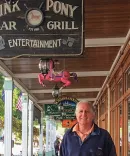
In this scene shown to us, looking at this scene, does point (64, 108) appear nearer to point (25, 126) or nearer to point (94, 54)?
point (25, 126)

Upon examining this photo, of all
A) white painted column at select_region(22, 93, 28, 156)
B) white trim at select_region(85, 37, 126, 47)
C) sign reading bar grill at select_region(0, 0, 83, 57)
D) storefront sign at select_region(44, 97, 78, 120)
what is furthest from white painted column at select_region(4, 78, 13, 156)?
sign reading bar grill at select_region(0, 0, 83, 57)

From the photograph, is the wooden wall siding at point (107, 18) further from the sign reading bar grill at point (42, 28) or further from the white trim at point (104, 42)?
the sign reading bar grill at point (42, 28)

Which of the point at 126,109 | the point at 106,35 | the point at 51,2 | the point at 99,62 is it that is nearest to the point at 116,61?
the point at 99,62

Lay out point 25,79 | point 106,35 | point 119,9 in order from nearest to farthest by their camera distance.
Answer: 1. point 119,9
2. point 106,35
3. point 25,79

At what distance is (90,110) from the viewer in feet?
10.9

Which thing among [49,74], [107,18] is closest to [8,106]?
[49,74]

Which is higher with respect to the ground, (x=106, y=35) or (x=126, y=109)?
(x=106, y=35)

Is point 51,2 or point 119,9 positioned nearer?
point 51,2

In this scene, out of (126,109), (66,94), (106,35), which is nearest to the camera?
(106,35)

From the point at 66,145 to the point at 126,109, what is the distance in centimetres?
446

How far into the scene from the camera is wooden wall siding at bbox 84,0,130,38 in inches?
208

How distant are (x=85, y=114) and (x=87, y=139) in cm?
21

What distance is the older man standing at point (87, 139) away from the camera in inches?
129

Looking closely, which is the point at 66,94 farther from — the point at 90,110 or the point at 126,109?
the point at 90,110
